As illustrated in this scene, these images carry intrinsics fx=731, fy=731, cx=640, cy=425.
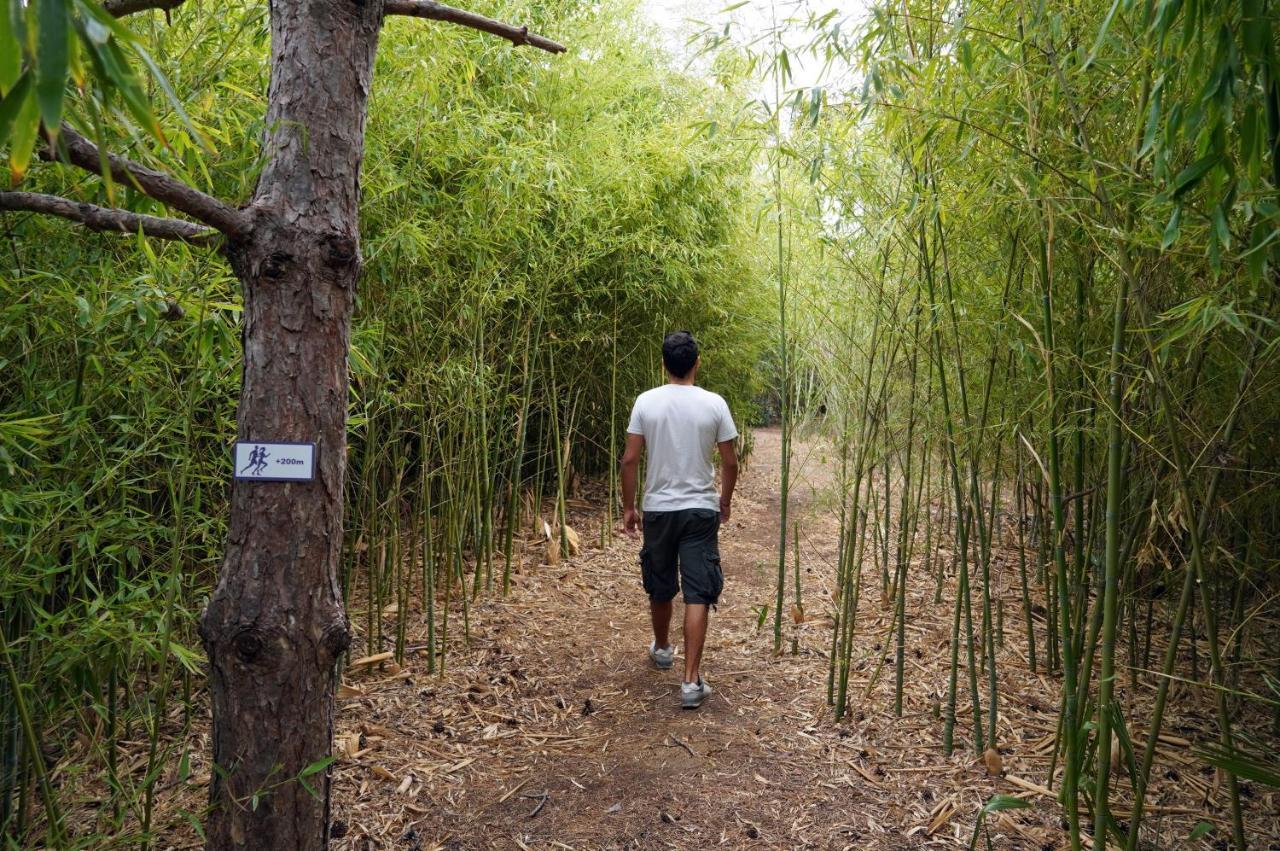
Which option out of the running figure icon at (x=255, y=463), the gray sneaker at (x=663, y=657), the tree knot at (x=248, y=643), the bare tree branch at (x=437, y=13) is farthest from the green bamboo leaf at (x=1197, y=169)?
the gray sneaker at (x=663, y=657)

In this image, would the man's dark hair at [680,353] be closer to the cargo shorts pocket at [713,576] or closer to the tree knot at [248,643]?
the cargo shorts pocket at [713,576]

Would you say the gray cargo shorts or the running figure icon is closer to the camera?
the running figure icon

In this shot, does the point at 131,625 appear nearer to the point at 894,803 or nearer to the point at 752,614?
the point at 894,803

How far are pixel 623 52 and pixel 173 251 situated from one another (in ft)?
11.6

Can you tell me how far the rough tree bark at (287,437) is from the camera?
4.91 feet

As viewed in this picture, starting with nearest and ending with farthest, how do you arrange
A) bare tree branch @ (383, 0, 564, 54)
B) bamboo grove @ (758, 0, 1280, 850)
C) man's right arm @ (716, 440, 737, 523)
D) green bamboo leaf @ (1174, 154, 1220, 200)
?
green bamboo leaf @ (1174, 154, 1220, 200), bamboo grove @ (758, 0, 1280, 850), bare tree branch @ (383, 0, 564, 54), man's right arm @ (716, 440, 737, 523)

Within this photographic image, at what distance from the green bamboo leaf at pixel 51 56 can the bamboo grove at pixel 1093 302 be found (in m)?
1.29

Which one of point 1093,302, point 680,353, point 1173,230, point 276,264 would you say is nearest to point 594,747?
point 680,353

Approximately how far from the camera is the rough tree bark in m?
1.50

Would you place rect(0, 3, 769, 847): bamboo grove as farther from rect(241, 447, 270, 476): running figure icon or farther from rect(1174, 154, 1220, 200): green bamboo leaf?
rect(1174, 154, 1220, 200): green bamboo leaf

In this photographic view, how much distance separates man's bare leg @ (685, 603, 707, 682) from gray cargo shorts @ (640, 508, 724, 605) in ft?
0.11

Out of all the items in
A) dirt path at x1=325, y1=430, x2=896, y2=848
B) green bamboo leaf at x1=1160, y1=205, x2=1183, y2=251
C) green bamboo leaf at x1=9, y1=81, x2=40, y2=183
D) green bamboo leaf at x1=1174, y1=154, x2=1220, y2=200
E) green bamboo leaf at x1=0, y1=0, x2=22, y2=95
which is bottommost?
dirt path at x1=325, y1=430, x2=896, y2=848

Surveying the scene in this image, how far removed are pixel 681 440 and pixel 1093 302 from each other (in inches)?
56.4

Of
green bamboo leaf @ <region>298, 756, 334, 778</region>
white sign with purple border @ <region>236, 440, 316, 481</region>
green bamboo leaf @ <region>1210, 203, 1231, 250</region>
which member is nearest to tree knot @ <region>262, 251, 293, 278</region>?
white sign with purple border @ <region>236, 440, 316, 481</region>
